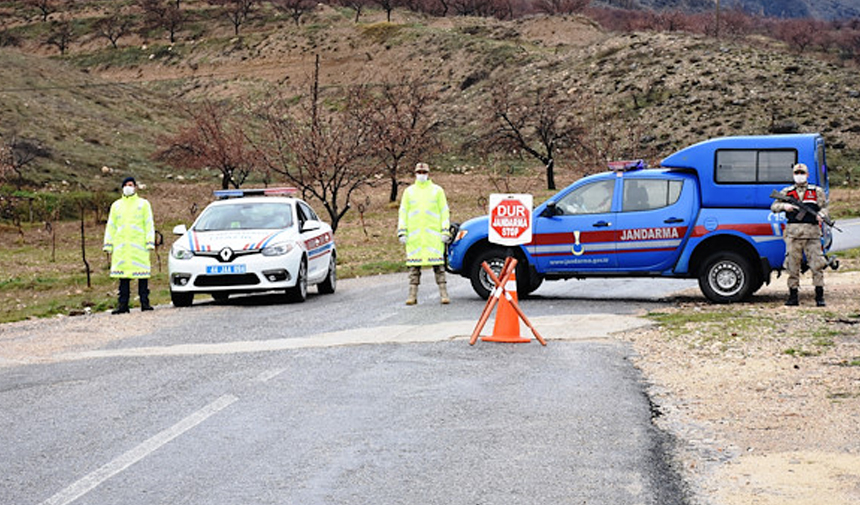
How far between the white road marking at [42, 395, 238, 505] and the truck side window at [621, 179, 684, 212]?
30.3 feet

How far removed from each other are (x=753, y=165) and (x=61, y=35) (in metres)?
121

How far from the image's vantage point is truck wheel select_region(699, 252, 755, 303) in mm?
17234

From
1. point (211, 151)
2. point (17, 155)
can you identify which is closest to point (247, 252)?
point (211, 151)

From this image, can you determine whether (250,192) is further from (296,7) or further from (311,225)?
(296,7)

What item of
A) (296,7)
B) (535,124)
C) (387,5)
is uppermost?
(387,5)

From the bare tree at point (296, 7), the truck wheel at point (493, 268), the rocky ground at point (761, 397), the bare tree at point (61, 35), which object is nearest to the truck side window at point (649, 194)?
the truck wheel at point (493, 268)

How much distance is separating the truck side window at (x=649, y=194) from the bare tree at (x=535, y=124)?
46313 mm

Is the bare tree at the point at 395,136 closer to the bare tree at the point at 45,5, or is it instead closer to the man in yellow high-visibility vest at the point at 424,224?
the man in yellow high-visibility vest at the point at 424,224

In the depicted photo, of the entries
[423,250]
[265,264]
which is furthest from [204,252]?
[423,250]

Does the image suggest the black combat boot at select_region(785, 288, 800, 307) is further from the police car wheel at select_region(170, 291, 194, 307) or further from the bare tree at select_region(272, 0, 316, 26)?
the bare tree at select_region(272, 0, 316, 26)

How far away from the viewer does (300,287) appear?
1861 cm

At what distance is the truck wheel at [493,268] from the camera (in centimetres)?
1812

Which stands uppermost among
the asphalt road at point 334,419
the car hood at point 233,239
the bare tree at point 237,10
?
the bare tree at point 237,10

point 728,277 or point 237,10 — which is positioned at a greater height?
point 237,10
